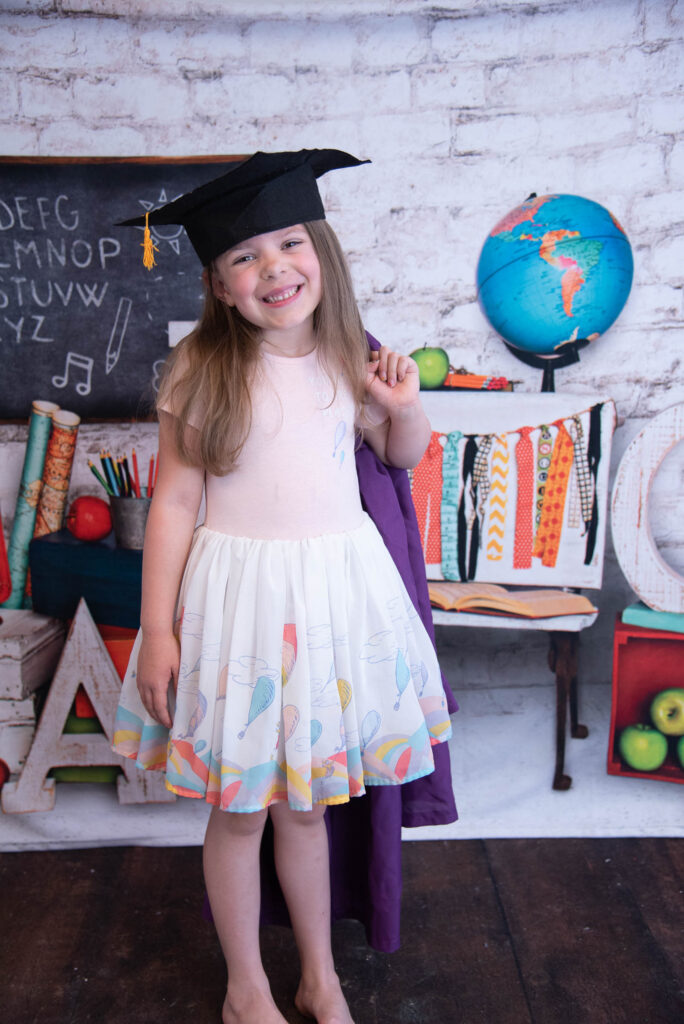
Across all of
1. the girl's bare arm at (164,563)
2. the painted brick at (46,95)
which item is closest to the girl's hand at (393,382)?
the girl's bare arm at (164,563)

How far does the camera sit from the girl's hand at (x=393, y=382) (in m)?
1.22

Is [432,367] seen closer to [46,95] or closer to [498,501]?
[498,501]

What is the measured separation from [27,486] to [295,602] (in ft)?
3.79

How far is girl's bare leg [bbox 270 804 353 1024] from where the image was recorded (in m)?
1.23

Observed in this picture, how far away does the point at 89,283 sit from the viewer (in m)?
2.07

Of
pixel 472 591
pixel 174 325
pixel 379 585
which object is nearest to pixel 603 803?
pixel 472 591

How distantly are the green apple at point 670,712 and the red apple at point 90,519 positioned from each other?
1.32 metres

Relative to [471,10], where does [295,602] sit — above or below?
below

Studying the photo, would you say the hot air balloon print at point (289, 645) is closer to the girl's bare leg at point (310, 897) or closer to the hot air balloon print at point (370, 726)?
the hot air balloon print at point (370, 726)

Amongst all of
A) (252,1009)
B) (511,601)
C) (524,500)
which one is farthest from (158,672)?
(524,500)

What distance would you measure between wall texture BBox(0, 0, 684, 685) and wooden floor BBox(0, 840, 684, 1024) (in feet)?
3.40

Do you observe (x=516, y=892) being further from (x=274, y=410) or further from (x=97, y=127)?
(x=97, y=127)

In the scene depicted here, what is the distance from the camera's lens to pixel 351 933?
150 centimetres

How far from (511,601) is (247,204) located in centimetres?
113
